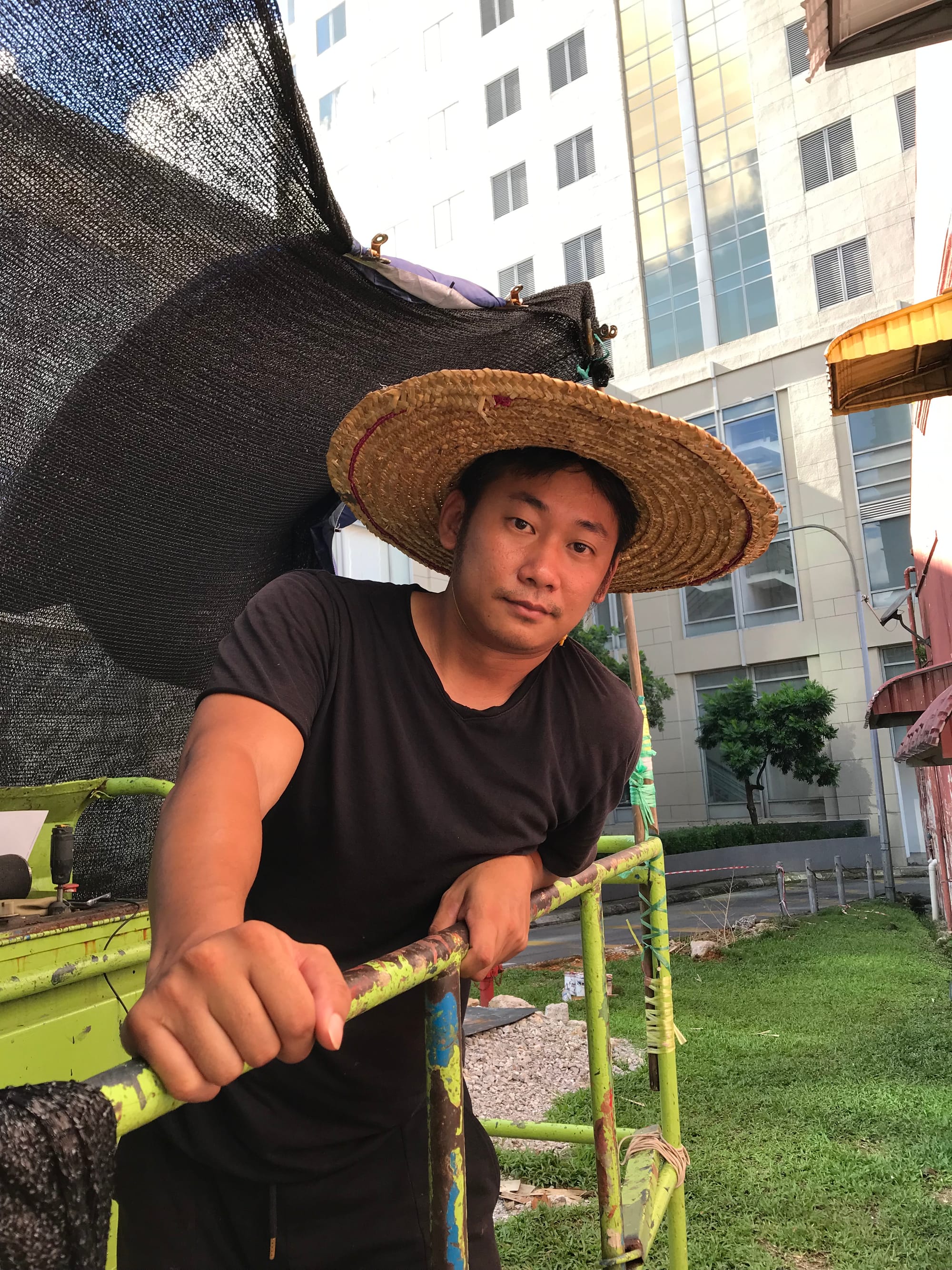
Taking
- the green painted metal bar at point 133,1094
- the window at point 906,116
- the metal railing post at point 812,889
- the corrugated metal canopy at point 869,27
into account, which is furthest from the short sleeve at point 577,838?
the window at point 906,116

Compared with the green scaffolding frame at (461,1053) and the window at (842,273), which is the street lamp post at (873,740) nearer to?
the window at (842,273)

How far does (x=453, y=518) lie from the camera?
2076mm

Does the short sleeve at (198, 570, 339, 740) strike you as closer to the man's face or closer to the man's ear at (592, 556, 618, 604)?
the man's face

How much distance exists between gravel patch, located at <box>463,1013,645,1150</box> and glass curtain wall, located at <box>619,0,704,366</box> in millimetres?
22432

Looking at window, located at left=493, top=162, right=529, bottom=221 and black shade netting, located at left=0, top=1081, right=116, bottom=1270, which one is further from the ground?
window, located at left=493, top=162, right=529, bottom=221

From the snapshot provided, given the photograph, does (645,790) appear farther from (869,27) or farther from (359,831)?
(869,27)

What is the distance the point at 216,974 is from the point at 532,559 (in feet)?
3.56

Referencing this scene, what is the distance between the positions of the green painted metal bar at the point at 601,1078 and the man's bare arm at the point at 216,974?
1.03 m

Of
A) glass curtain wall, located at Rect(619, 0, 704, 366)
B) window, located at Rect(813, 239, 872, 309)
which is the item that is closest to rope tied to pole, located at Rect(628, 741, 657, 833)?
window, located at Rect(813, 239, 872, 309)

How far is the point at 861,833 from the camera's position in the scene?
2200cm

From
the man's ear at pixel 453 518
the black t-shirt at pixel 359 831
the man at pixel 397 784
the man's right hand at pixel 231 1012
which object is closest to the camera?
the man's right hand at pixel 231 1012

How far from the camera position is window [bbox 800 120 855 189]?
2408 cm

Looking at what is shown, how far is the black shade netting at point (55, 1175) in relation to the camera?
62cm

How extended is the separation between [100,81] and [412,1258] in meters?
2.49
